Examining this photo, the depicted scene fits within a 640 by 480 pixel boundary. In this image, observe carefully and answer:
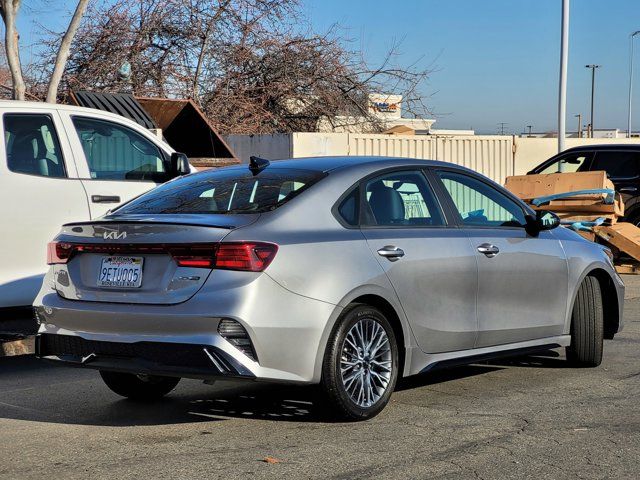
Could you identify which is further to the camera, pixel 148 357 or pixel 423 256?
pixel 423 256

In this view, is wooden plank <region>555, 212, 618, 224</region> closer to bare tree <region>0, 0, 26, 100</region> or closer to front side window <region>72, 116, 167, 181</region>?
front side window <region>72, 116, 167, 181</region>

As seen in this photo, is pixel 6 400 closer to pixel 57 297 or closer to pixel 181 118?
pixel 57 297

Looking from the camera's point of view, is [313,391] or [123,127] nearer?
[313,391]

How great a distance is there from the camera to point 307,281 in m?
5.86

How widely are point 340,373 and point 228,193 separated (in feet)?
4.35

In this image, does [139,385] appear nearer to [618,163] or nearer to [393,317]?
[393,317]

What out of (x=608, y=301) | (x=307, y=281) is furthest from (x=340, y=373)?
(x=608, y=301)

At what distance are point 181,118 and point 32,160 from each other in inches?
241

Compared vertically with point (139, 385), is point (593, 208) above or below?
above

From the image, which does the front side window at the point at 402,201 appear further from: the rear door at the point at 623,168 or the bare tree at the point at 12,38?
the rear door at the point at 623,168

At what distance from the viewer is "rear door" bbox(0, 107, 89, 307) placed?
848 cm

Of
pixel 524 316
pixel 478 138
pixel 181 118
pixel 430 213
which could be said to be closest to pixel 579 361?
pixel 524 316

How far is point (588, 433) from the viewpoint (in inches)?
236

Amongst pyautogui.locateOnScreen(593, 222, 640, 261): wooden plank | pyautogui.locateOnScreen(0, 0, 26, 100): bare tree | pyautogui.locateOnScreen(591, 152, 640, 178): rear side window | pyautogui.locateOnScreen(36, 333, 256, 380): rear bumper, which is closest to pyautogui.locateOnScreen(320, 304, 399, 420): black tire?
pyautogui.locateOnScreen(36, 333, 256, 380): rear bumper
